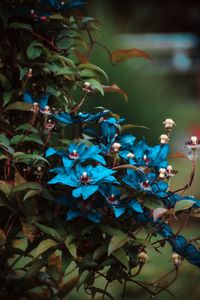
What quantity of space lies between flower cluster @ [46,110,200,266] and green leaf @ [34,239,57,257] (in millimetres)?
49

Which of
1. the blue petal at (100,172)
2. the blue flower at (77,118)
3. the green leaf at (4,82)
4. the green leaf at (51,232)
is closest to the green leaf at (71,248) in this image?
the green leaf at (51,232)

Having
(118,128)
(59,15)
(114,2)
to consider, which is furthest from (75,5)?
(114,2)

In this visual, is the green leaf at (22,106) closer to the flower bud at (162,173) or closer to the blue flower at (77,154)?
the blue flower at (77,154)

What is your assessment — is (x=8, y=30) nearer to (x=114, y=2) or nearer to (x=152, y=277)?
(x=152, y=277)

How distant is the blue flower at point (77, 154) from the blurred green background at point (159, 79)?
1.41 feet

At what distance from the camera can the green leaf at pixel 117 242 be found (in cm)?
102

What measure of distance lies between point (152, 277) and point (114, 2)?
563 cm

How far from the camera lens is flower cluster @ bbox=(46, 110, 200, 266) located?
105 centimetres

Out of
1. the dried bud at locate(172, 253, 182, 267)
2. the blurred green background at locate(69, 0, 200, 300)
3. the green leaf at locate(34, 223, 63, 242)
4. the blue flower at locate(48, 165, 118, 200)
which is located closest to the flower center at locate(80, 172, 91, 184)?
the blue flower at locate(48, 165, 118, 200)

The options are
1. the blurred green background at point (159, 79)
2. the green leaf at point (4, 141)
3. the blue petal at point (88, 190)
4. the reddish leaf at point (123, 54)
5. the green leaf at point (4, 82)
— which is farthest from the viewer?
the blurred green background at point (159, 79)

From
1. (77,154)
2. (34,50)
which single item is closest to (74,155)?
(77,154)

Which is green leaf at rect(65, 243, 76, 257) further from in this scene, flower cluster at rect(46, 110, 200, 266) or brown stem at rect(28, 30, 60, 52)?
brown stem at rect(28, 30, 60, 52)

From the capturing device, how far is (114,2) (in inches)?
289

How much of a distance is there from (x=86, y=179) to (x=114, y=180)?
0.15ft
